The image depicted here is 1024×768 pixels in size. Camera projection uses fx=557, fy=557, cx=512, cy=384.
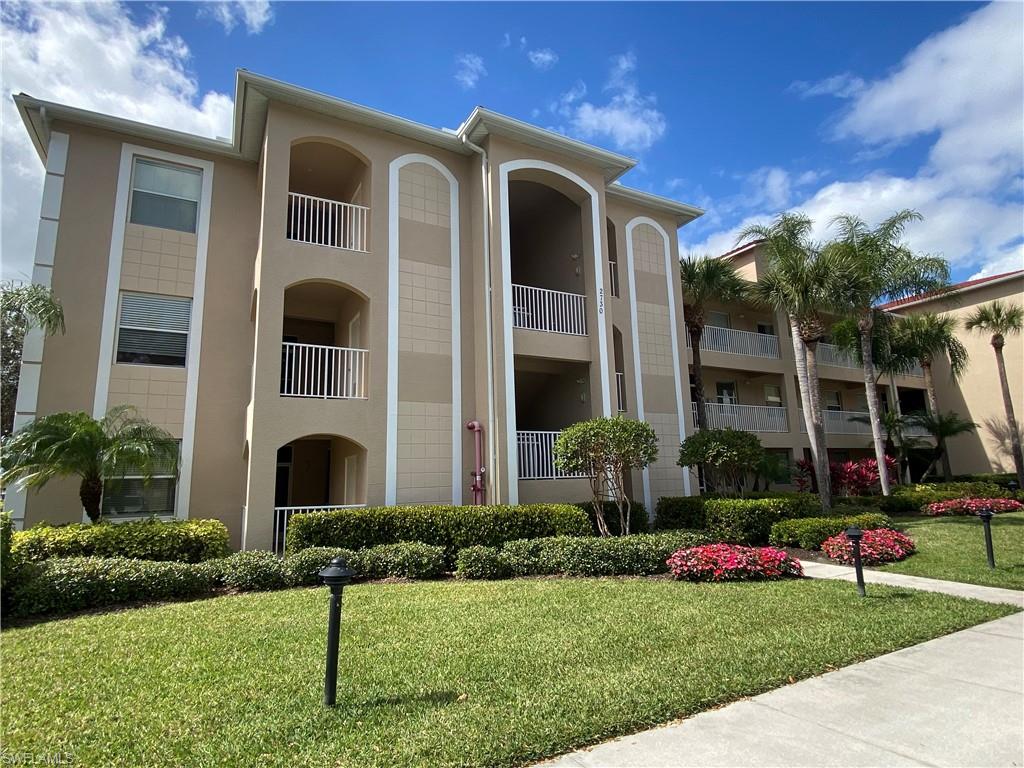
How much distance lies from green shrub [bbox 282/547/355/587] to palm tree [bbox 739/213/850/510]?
1261 centimetres

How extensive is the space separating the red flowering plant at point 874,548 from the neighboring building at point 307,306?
15.4 ft

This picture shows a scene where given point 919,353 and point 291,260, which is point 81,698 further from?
point 919,353

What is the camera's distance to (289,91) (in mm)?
11711

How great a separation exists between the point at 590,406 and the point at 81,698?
11.2 meters

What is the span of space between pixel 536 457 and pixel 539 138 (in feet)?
25.7

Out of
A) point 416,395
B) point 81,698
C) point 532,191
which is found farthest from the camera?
point 532,191

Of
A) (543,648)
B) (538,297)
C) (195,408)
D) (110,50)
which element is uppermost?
(110,50)

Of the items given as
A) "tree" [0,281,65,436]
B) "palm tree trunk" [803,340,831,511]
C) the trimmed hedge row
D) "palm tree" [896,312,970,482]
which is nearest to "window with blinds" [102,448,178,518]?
"tree" [0,281,65,436]

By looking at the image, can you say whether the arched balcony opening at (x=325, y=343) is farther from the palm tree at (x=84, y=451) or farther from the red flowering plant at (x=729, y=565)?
the red flowering plant at (x=729, y=565)

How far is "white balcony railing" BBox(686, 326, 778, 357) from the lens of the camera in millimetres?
21312

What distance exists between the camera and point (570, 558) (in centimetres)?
994

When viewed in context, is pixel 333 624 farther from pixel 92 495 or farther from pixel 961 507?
pixel 961 507

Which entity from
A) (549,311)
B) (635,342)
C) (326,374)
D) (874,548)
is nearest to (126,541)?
(326,374)

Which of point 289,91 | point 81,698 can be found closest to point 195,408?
point 289,91
